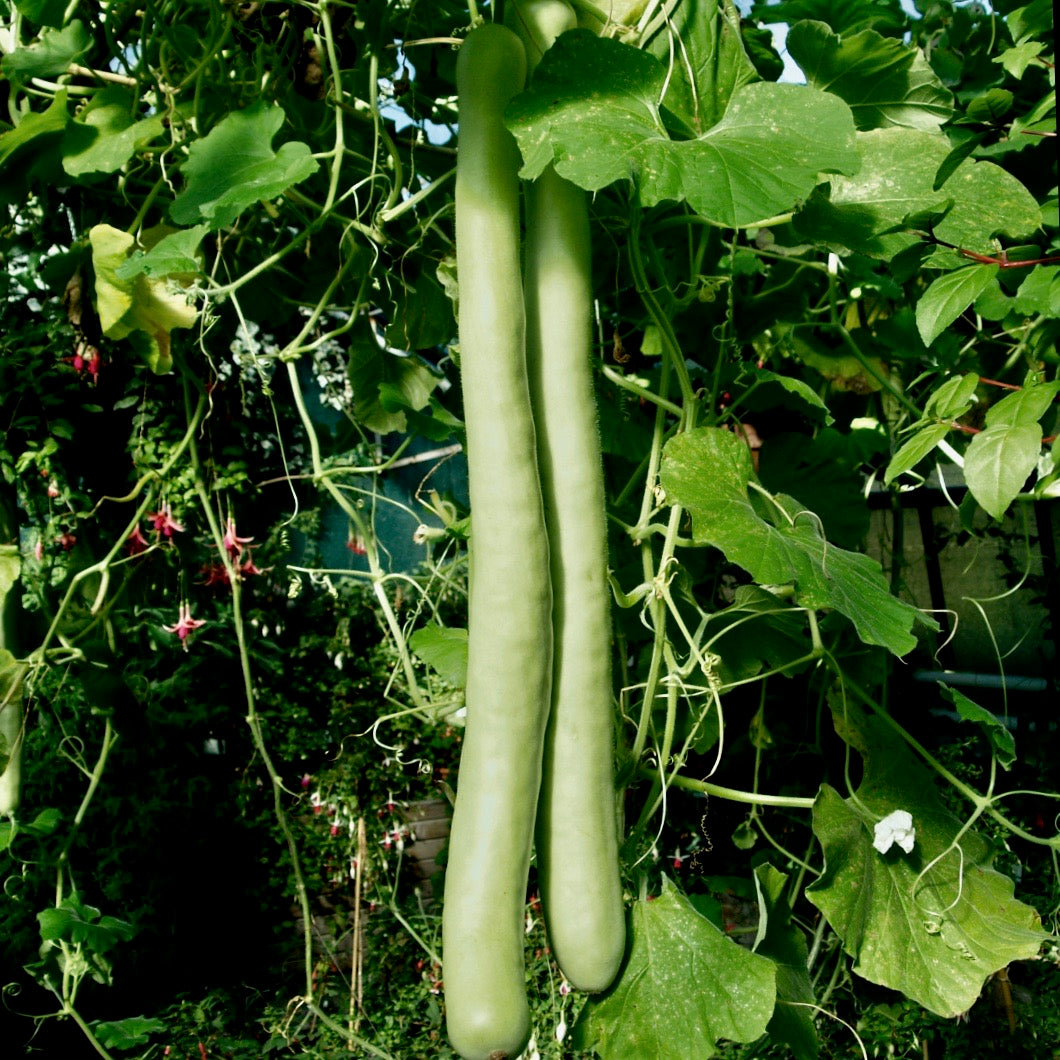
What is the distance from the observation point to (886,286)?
135cm

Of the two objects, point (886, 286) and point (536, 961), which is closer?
point (886, 286)

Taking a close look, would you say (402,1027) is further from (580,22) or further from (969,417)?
(580,22)

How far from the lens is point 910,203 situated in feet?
2.92

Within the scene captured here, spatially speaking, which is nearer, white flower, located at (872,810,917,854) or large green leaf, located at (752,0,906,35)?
white flower, located at (872,810,917,854)

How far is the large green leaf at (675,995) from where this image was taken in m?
0.76

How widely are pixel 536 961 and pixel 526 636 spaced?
1.86m

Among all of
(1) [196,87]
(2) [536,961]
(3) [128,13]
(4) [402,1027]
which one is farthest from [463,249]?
(4) [402,1027]

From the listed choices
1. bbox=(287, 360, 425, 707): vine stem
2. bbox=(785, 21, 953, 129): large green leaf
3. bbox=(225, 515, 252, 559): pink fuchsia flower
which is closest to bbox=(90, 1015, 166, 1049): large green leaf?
bbox=(225, 515, 252, 559): pink fuchsia flower

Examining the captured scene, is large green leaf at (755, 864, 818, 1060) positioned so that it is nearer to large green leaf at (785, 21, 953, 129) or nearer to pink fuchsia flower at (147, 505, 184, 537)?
large green leaf at (785, 21, 953, 129)

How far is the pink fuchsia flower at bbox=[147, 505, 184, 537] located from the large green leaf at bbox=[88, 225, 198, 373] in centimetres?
38

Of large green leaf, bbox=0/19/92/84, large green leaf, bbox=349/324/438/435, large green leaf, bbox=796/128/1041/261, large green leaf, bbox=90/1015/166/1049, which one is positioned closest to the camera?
large green leaf, bbox=796/128/1041/261

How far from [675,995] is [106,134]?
3.45ft

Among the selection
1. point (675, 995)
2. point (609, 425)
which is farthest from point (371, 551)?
point (675, 995)

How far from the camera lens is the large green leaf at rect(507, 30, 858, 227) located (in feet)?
2.12
